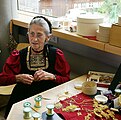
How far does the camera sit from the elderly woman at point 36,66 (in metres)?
1.75

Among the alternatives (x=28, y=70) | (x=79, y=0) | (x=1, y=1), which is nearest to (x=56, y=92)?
(x=28, y=70)

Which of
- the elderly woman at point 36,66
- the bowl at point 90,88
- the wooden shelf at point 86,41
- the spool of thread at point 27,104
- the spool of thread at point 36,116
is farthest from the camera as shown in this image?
the elderly woman at point 36,66

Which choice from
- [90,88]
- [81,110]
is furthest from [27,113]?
[90,88]

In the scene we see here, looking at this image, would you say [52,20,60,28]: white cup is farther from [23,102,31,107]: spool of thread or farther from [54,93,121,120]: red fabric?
[23,102,31,107]: spool of thread

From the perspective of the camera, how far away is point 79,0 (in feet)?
7.44

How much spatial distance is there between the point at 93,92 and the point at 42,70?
459 mm

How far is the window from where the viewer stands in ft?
6.54

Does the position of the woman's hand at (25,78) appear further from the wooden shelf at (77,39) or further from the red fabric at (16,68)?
the wooden shelf at (77,39)

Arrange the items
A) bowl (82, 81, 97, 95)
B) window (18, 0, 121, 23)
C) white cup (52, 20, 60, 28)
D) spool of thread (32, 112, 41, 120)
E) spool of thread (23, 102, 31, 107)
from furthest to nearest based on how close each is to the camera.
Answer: white cup (52, 20, 60, 28), window (18, 0, 121, 23), bowl (82, 81, 97, 95), spool of thread (23, 102, 31, 107), spool of thread (32, 112, 41, 120)

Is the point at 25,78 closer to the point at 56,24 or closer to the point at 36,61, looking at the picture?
the point at 36,61

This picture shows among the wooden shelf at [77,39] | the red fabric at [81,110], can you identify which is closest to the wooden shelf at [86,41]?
the wooden shelf at [77,39]

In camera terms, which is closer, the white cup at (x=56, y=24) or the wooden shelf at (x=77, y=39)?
the wooden shelf at (x=77, y=39)

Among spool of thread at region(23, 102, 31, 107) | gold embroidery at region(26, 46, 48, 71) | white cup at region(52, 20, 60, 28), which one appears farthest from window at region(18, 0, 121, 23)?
spool of thread at region(23, 102, 31, 107)

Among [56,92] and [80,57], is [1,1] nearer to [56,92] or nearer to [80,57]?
[80,57]
